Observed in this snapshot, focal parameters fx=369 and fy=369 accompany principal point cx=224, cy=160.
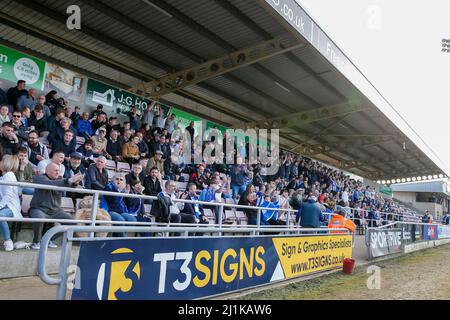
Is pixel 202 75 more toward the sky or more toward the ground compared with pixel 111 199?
more toward the sky

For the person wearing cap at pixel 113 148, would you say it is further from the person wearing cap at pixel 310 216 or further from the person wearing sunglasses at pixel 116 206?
the person wearing cap at pixel 310 216

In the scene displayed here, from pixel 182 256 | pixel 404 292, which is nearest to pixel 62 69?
pixel 182 256

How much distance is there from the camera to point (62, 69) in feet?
38.3

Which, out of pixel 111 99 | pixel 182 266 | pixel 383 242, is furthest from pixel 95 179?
pixel 383 242

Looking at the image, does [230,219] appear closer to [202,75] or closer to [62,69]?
[202,75]

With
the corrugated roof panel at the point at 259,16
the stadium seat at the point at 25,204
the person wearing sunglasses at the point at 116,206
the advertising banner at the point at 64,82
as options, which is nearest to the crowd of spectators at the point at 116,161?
Result: the person wearing sunglasses at the point at 116,206

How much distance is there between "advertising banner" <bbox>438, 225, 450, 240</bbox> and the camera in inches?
790

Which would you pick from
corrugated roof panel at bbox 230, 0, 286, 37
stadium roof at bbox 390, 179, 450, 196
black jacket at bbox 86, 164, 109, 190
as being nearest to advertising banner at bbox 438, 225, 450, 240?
corrugated roof panel at bbox 230, 0, 286, 37

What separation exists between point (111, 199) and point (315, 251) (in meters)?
4.55

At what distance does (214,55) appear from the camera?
523 inches

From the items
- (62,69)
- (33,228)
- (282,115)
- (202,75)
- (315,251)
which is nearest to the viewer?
(33,228)

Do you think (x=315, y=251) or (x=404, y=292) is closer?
(x=404, y=292)

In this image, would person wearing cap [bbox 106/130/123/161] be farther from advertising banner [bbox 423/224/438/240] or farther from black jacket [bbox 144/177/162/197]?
advertising banner [bbox 423/224/438/240]

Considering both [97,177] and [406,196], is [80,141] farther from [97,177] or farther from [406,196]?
[406,196]
